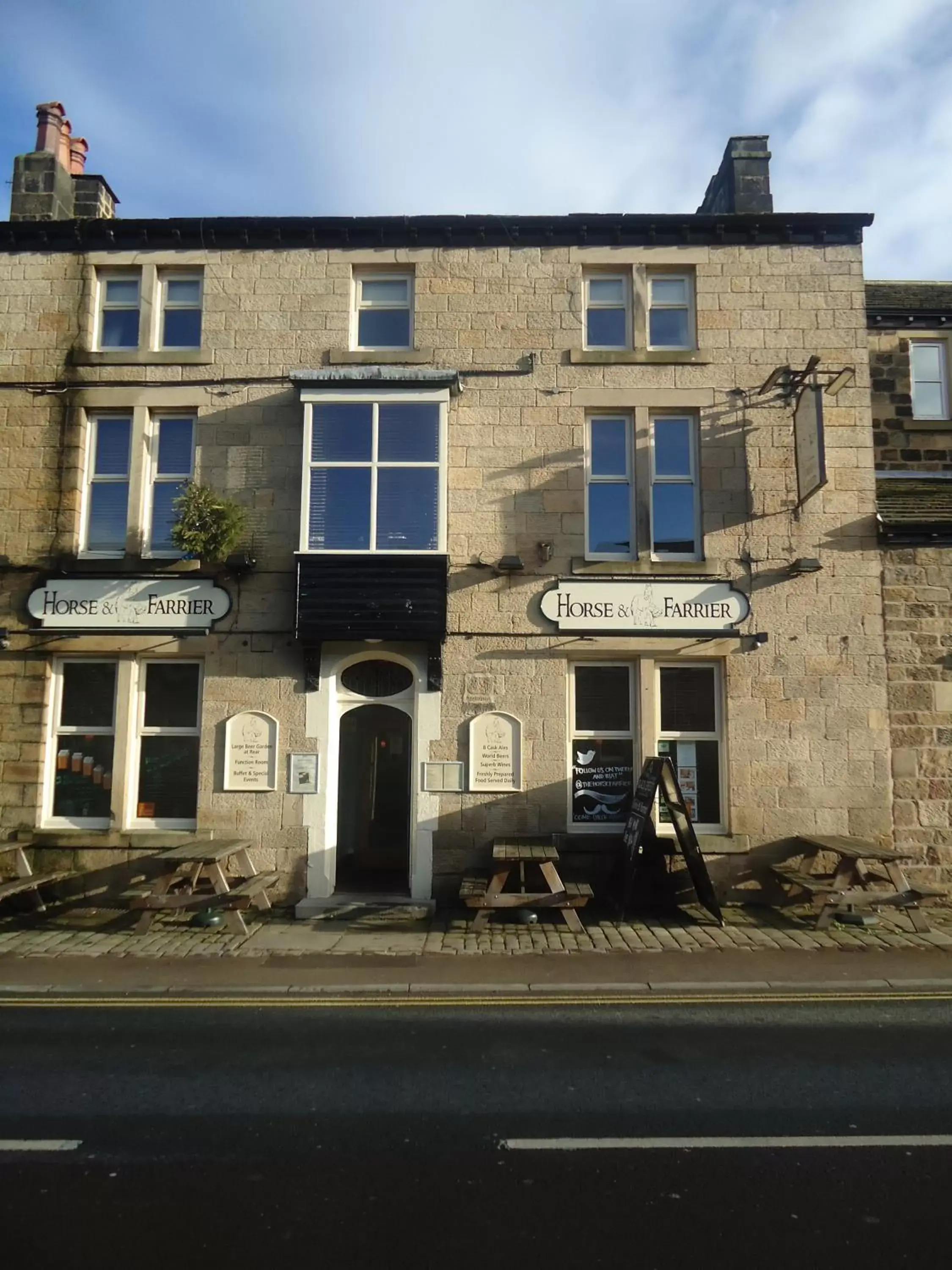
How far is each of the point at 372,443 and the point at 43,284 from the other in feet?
17.3

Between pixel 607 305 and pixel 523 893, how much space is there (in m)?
7.87

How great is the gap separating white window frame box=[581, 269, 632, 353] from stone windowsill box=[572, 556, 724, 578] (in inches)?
118

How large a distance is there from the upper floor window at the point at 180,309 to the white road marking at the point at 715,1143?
36.2ft

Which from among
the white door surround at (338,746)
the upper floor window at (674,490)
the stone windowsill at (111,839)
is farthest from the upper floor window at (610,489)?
the stone windowsill at (111,839)

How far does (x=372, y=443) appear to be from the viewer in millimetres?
11672

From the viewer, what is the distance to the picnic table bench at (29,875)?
34.4 ft

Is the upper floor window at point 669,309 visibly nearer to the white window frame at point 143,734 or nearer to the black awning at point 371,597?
the black awning at point 371,597

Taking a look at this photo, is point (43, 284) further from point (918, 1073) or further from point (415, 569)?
point (918, 1073)

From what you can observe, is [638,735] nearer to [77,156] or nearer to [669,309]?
[669,309]

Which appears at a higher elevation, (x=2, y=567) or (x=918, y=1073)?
(x=2, y=567)

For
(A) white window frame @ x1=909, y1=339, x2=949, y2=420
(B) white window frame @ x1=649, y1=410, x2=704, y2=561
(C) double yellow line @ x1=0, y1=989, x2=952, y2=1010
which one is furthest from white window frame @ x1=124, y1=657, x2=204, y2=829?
(A) white window frame @ x1=909, y1=339, x2=949, y2=420

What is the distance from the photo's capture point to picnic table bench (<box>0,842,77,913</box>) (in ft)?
34.4

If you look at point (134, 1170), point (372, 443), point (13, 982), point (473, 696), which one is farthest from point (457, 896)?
point (134, 1170)

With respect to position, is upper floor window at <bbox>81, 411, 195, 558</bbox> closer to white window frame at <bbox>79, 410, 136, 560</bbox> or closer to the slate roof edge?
white window frame at <bbox>79, 410, 136, 560</bbox>
